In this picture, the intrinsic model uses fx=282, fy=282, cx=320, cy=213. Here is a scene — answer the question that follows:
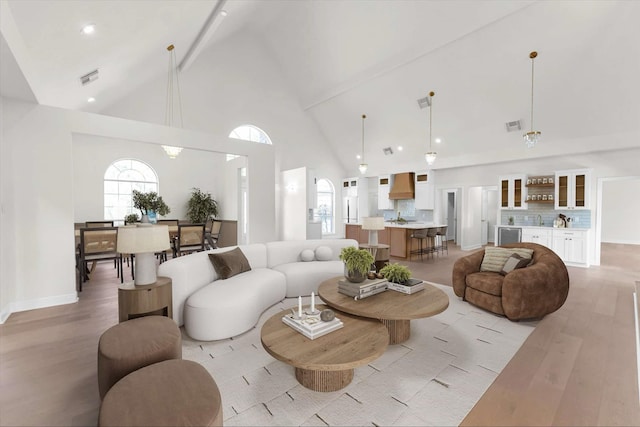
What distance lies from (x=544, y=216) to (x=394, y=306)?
23.1 feet

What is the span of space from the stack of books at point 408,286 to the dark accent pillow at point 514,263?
1.37 m

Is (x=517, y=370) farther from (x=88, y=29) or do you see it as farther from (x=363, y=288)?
(x=88, y=29)

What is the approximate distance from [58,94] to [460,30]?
23.3 ft

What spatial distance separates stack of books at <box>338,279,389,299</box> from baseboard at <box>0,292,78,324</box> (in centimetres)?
392

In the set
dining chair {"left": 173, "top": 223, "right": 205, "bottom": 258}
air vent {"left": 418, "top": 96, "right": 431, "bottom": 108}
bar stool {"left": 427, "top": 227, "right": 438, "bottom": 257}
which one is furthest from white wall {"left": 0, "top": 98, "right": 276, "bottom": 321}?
bar stool {"left": 427, "top": 227, "right": 438, "bottom": 257}

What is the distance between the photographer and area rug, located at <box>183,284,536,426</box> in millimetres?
1812

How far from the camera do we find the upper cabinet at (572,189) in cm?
650

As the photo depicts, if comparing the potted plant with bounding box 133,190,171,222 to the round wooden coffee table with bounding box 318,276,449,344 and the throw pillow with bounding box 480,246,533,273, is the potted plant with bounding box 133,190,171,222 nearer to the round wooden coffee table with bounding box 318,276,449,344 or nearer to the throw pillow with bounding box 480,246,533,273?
the round wooden coffee table with bounding box 318,276,449,344

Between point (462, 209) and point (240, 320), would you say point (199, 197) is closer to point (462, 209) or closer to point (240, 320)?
point (240, 320)

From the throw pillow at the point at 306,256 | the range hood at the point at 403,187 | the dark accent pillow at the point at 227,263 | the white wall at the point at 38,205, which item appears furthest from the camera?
the range hood at the point at 403,187

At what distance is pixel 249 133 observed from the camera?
8.75 metres

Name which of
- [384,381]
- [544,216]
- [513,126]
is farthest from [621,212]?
[384,381]

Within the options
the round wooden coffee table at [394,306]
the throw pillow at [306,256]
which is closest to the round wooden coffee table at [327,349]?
the round wooden coffee table at [394,306]

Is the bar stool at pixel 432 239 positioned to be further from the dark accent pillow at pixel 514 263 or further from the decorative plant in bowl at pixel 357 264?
the decorative plant in bowl at pixel 357 264
